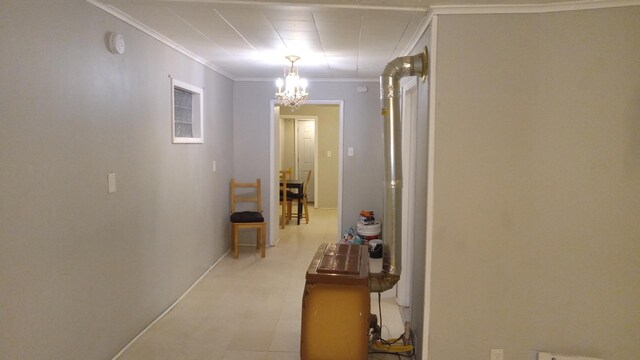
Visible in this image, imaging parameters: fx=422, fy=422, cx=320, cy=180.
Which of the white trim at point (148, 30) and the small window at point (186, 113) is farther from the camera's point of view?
the small window at point (186, 113)

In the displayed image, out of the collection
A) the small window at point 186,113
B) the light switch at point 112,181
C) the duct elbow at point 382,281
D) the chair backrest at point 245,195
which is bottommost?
the duct elbow at point 382,281

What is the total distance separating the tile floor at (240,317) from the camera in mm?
2789

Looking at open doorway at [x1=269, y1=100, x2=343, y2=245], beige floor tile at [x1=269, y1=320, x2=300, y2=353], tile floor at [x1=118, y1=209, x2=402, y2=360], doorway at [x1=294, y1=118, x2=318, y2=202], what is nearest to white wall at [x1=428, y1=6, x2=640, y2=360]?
tile floor at [x1=118, y1=209, x2=402, y2=360]

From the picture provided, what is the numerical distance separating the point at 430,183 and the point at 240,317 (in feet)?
6.35

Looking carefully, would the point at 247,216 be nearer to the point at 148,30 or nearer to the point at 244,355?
the point at 244,355

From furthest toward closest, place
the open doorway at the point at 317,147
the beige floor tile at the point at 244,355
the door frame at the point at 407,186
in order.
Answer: the open doorway at the point at 317,147
the door frame at the point at 407,186
the beige floor tile at the point at 244,355

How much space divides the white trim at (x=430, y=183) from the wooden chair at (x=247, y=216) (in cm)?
296

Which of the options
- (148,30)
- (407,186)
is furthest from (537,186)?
(148,30)

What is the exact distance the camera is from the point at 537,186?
2.22 metres

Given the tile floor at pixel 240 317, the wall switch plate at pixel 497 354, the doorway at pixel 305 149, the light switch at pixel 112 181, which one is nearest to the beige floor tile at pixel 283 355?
the tile floor at pixel 240 317

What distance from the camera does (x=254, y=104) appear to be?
537 cm

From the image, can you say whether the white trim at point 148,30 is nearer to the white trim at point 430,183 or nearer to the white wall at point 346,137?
the white wall at point 346,137

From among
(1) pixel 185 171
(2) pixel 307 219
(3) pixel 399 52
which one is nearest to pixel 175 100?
(1) pixel 185 171

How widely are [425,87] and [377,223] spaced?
9.45 feet
